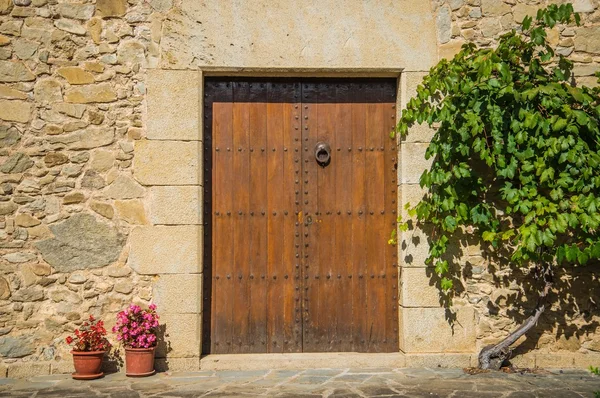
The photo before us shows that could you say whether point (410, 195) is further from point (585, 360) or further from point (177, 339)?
point (177, 339)

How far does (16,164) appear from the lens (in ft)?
15.7

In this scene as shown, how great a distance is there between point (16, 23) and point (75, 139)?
3.27ft

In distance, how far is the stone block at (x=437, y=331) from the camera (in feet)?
16.0

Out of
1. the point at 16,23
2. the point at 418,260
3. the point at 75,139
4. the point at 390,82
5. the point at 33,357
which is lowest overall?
the point at 33,357

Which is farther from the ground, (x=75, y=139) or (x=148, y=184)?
(x=75, y=139)

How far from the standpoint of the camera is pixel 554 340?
4938 millimetres

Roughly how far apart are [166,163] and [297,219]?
3.65ft

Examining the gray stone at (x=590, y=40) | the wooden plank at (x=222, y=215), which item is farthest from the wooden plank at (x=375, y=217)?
the gray stone at (x=590, y=40)

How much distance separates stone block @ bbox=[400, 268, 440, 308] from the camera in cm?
491

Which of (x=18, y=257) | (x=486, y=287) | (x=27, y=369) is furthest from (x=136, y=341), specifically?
(x=486, y=287)

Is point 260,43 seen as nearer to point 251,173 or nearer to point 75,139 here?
point 251,173

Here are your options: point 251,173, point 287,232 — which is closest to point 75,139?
point 251,173

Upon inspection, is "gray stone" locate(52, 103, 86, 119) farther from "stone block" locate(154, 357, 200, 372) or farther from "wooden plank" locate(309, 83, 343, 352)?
"stone block" locate(154, 357, 200, 372)

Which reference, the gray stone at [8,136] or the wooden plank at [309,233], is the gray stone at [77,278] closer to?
the gray stone at [8,136]
